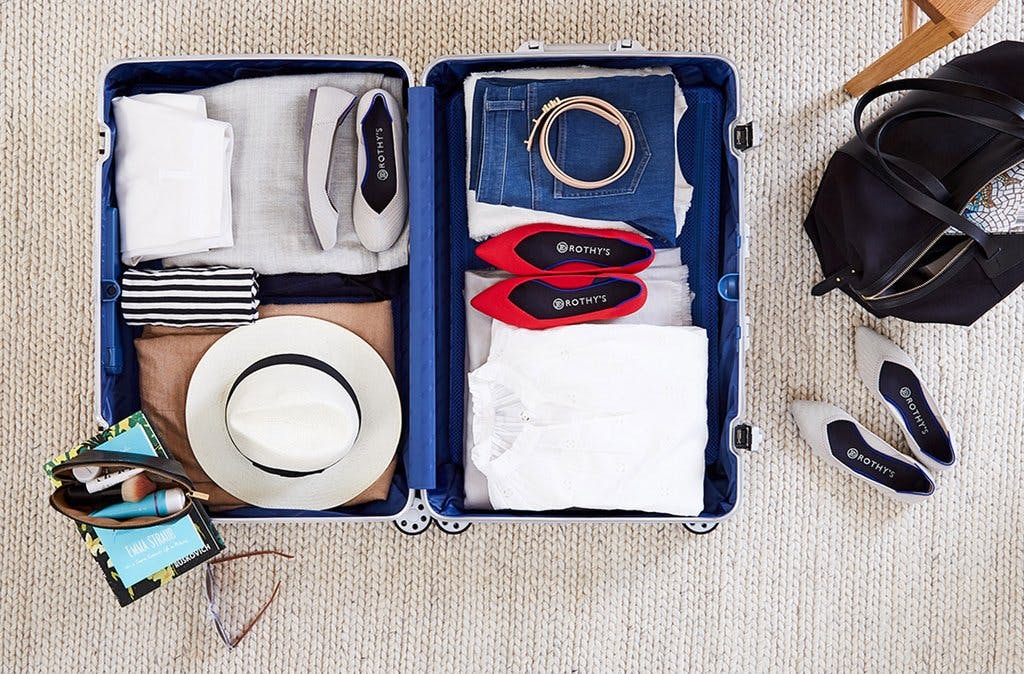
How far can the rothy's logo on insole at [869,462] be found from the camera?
1201 mm

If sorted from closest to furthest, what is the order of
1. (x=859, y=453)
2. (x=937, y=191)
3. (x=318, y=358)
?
(x=937, y=191) → (x=318, y=358) → (x=859, y=453)

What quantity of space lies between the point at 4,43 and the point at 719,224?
1142 mm

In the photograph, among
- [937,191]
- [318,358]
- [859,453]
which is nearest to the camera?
[937,191]

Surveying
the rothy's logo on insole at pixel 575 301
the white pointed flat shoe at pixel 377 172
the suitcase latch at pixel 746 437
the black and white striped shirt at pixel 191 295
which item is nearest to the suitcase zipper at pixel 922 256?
the suitcase latch at pixel 746 437

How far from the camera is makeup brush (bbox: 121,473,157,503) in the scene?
1.01 meters

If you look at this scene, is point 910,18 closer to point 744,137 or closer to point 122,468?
point 744,137

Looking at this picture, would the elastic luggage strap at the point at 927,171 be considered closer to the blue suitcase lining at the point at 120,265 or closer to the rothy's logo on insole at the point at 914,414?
the rothy's logo on insole at the point at 914,414

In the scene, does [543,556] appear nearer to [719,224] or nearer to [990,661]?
[719,224]

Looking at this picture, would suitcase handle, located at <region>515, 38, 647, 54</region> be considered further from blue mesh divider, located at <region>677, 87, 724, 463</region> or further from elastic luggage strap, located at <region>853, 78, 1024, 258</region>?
elastic luggage strap, located at <region>853, 78, 1024, 258</region>

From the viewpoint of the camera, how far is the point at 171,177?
1055 millimetres

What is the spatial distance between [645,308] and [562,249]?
147mm

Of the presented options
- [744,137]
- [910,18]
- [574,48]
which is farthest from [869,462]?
[574,48]

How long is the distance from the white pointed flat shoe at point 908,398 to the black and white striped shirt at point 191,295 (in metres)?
0.92

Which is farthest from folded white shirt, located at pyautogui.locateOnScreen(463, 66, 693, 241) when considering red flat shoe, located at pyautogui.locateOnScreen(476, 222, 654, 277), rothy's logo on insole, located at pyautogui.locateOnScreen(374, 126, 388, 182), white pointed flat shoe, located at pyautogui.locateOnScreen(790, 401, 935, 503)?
white pointed flat shoe, located at pyautogui.locateOnScreen(790, 401, 935, 503)
